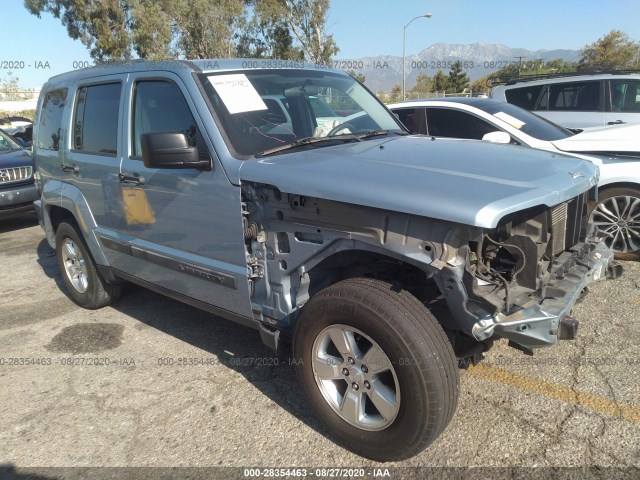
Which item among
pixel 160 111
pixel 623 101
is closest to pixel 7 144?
pixel 160 111

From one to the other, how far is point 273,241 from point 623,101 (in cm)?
746

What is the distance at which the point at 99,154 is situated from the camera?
3820mm

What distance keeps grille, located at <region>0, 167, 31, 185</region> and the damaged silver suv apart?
17.1 ft

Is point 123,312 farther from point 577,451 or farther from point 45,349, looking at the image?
point 577,451

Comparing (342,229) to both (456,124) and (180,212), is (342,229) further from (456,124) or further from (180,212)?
(456,124)

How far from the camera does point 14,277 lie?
230 inches

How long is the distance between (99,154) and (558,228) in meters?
3.30

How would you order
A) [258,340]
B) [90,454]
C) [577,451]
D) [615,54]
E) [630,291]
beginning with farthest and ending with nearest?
[615,54] → [630,291] → [258,340] → [90,454] → [577,451]

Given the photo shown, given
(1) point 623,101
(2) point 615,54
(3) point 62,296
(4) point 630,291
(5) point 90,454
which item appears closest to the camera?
(5) point 90,454

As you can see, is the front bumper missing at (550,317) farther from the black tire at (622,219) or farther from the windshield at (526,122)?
the windshield at (526,122)

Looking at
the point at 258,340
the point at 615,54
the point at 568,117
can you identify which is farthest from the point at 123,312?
the point at 615,54

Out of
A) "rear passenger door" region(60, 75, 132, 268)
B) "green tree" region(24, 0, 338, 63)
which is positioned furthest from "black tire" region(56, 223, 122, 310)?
"green tree" region(24, 0, 338, 63)

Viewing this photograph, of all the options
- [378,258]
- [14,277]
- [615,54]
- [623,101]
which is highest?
[615,54]

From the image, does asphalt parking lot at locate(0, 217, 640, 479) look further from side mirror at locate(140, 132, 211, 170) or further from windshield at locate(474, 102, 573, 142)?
windshield at locate(474, 102, 573, 142)
